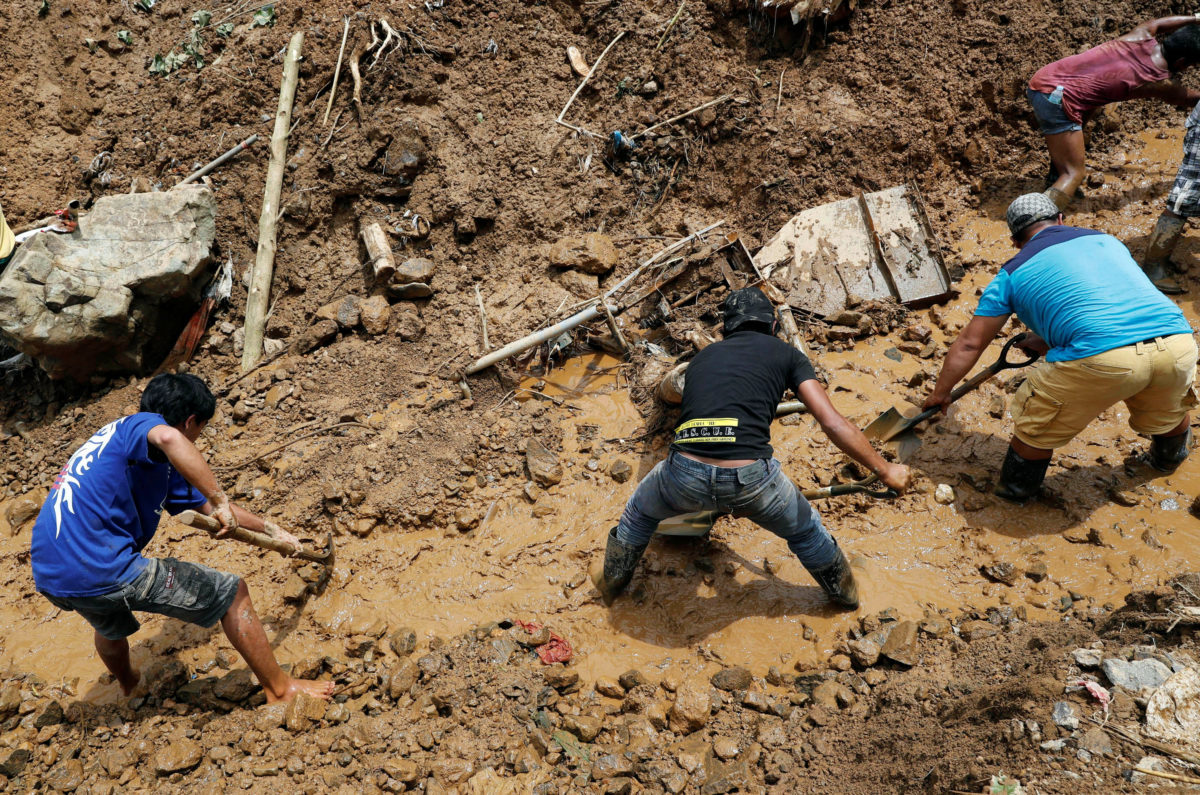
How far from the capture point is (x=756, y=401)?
11.3ft

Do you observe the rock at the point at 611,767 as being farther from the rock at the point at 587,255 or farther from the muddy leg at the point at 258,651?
the rock at the point at 587,255

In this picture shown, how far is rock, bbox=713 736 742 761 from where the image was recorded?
10.5ft

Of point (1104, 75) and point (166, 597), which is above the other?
point (1104, 75)

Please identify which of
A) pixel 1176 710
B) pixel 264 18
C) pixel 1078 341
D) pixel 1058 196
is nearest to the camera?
pixel 1176 710

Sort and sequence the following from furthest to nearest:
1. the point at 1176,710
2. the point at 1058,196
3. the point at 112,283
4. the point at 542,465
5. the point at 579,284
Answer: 1. the point at 579,284
2. the point at 112,283
3. the point at 1058,196
4. the point at 542,465
5. the point at 1176,710

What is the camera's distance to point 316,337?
6.03 metres

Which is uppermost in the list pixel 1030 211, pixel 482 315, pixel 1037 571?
pixel 1030 211

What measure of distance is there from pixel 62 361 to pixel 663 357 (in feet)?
16.7

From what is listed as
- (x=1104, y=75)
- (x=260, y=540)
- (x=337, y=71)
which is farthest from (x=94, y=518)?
(x=1104, y=75)

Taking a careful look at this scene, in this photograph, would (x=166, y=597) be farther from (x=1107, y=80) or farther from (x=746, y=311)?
(x=1107, y=80)

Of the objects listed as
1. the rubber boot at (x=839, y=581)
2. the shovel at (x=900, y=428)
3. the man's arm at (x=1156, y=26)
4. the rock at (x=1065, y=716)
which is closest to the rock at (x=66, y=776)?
the rubber boot at (x=839, y=581)

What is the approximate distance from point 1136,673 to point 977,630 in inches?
33.1

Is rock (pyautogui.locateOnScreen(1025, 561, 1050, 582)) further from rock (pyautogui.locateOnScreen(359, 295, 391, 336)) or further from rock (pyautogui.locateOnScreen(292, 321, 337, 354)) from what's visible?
rock (pyautogui.locateOnScreen(292, 321, 337, 354))

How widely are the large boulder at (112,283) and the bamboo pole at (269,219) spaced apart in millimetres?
497
